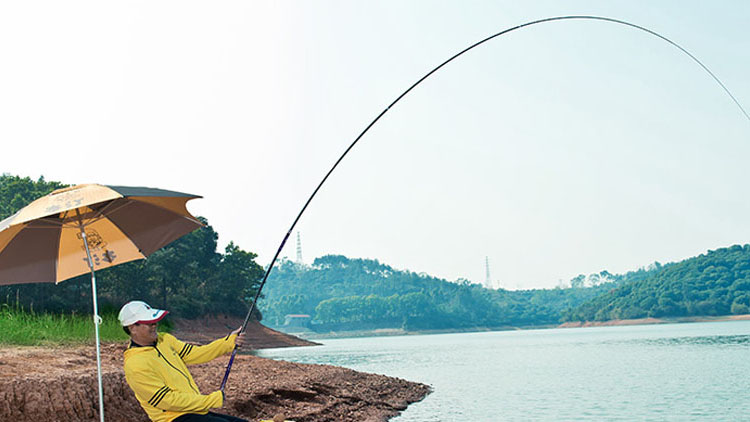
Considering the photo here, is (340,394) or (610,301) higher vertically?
(610,301)

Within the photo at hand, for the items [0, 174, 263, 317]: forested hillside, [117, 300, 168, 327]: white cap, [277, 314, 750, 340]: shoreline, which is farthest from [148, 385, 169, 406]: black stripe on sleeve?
[277, 314, 750, 340]: shoreline

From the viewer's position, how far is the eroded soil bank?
979cm

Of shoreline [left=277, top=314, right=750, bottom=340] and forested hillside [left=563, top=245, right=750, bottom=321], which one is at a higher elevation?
forested hillside [left=563, top=245, right=750, bottom=321]

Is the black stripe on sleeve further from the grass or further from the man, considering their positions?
the grass

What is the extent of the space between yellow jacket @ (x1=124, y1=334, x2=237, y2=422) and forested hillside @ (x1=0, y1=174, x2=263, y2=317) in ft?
114

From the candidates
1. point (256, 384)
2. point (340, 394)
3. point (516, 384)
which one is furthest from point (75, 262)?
point (516, 384)

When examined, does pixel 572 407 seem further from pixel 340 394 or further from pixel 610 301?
pixel 610 301

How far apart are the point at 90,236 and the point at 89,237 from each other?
0.02m

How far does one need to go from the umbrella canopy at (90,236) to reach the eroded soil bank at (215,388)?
10.2ft

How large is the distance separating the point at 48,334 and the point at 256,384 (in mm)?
4295

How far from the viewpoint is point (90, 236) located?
7406 mm

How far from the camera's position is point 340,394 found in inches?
709

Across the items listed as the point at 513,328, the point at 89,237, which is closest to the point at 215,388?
the point at 89,237

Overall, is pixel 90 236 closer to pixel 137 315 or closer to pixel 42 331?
pixel 137 315
